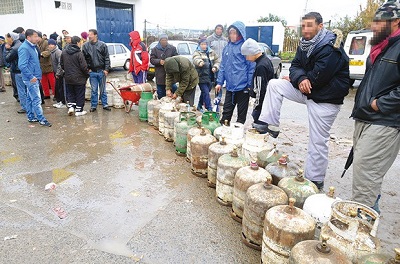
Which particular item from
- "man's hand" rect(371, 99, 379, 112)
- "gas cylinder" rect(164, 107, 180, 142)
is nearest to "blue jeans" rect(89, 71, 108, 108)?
"gas cylinder" rect(164, 107, 180, 142)

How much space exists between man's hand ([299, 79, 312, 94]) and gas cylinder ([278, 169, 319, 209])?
3.29 ft

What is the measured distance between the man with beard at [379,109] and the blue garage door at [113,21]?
58.6 ft

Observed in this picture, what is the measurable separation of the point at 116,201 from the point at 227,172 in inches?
57.2

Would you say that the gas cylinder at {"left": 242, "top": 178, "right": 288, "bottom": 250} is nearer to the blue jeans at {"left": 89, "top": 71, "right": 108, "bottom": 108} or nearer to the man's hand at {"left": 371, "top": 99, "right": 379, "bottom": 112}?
the man's hand at {"left": 371, "top": 99, "right": 379, "bottom": 112}

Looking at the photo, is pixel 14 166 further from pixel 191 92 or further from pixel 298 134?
pixel 298 134

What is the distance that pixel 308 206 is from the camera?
8.91ft

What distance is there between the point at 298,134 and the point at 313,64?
3.46m

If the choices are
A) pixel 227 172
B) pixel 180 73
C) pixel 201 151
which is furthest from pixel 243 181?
pixel 180 73

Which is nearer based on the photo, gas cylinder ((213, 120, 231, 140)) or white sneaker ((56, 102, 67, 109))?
gas cylinder ((213, 120, 231, 140))

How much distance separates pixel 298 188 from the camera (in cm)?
289

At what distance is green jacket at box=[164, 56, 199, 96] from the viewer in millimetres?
6004

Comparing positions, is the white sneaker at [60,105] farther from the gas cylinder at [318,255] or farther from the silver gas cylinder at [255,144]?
the gas cylinder at [318,255]

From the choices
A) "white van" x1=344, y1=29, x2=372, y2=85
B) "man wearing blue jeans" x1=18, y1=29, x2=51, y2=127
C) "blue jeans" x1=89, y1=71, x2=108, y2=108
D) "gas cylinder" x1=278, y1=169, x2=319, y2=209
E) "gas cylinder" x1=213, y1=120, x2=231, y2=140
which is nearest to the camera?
"gas cylinder" x1=278, y1=169, x2=319, y2=209

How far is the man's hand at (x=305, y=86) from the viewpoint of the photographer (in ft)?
11.0
